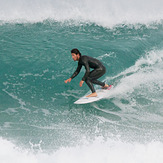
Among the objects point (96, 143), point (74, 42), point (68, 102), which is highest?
point (74, 42)

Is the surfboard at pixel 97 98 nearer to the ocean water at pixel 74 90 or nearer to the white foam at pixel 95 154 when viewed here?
the ocean water at pixel 74 90

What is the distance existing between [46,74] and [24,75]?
80cm

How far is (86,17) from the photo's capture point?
14.3 metres

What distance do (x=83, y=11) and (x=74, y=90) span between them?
891cm

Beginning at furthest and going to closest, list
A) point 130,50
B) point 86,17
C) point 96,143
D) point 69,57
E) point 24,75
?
point 86,17 → point 130,50 → point 69,57 → point 24,75 → point 96,143

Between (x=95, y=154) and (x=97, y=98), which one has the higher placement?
(x=97, y=98)

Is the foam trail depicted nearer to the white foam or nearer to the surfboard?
the surfboard

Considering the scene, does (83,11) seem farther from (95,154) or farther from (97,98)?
(95,154)

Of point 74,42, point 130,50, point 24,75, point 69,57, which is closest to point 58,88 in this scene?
point 24,75

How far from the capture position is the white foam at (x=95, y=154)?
195 inches

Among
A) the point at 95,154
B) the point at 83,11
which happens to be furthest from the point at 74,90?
the point at 83,11

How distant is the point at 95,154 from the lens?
16.8 ft

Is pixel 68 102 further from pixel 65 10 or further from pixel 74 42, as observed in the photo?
pixel 65 10

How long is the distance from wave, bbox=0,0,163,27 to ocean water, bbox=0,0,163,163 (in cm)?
13
